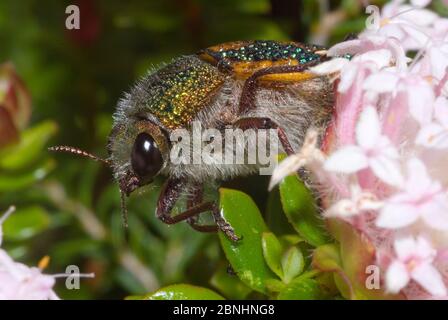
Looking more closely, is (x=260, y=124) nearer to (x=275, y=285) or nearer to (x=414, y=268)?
(x=275, y=285)

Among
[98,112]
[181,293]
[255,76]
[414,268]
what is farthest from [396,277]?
[98,112]

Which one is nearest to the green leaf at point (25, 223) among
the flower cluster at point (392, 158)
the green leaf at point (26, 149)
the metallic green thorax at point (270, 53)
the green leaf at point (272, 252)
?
the green leaf at point (26, 149)

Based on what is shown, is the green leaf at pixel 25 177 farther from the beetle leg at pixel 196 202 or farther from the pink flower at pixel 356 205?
the pink flower at pixel 356 205

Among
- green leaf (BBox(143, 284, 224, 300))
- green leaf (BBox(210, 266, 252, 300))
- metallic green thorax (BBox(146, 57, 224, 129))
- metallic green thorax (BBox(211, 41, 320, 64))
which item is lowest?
green leaf (BBox(210, 266, 252, 300))

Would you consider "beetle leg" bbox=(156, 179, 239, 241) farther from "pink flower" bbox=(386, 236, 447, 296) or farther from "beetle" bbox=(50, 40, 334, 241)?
"pink flower" bbox=(386, 236, 447, 296)

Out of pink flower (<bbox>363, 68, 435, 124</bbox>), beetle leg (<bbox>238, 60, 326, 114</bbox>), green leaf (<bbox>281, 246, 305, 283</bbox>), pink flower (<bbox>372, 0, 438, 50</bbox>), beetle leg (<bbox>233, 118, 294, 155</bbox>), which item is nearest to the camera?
pink flower (<bbox>363, 68, 435, 124</bbox>)

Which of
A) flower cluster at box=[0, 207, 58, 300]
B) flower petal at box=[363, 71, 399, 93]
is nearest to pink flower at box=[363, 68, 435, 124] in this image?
flower petal at box=[363, 71, 399, 93]
